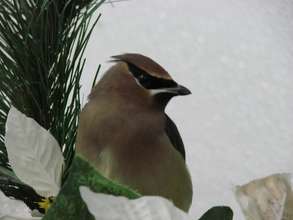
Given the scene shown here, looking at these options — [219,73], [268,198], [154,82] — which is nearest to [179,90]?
[154,82]

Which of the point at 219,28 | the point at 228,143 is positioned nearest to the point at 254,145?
the point at 228,143

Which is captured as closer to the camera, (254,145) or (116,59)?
(116,59)

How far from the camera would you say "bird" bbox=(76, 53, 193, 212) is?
31cm

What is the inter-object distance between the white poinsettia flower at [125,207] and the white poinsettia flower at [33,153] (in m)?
0.07

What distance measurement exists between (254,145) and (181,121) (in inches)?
4.0

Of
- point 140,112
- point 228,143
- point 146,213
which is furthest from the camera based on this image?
point 228,143

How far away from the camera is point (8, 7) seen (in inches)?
16.2

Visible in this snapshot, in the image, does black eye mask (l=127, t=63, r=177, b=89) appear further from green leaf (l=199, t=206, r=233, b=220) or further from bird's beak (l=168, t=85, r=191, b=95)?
→ green leaf (l=199, t=206, r=233, b=220)

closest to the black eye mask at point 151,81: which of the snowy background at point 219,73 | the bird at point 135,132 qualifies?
the bird at point 135,132

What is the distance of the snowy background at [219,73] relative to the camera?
2.69ft

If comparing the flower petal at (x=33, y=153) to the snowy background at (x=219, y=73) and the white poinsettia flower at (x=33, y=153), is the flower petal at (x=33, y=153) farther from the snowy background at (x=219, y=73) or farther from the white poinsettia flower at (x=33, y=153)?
the snowy background at (x=219, y=73)

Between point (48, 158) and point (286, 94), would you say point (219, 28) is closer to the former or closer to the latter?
point (286, 94)

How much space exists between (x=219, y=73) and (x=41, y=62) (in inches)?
19.0

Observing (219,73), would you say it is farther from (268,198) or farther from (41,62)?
(268,198)
